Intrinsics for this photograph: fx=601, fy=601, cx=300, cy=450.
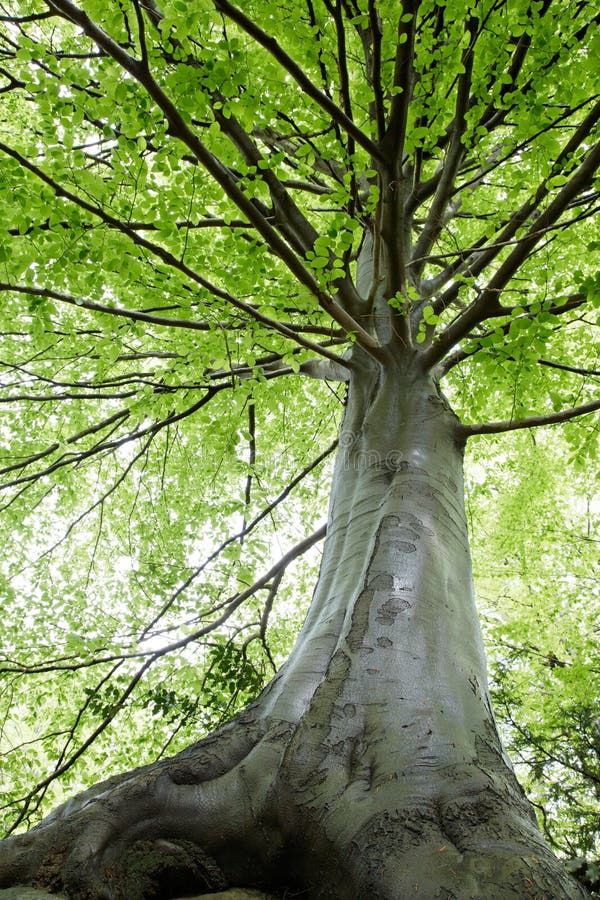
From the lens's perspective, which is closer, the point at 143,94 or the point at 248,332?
the point at 143,94

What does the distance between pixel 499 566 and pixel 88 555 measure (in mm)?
5709

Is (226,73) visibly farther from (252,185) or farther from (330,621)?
(330,621)

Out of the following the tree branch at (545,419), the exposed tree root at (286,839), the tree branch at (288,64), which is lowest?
the exposed tree root at (286,839)

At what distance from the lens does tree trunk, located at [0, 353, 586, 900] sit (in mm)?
1485

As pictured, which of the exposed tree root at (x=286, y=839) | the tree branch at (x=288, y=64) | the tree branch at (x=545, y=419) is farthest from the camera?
the tree branch at (x=545, y=419)

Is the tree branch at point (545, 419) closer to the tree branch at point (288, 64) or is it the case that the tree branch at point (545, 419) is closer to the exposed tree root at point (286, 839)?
the tree branch at point (288, 64)

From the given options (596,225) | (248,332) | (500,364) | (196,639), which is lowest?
(196,639)

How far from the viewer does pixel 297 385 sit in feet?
22.5

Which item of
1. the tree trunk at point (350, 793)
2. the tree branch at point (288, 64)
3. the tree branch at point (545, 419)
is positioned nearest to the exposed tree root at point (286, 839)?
the tree trunk at point (350, 793)

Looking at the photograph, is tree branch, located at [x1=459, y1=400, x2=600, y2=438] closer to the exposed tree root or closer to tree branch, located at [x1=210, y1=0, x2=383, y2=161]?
tree branch, located at [x1=210, y1=0, x2=383, y2=161]

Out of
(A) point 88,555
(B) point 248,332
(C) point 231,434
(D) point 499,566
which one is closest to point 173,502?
(A) point 88,555

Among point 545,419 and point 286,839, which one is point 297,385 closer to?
point 545,419

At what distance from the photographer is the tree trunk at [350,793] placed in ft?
4.87

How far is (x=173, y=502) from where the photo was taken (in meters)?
6.66
